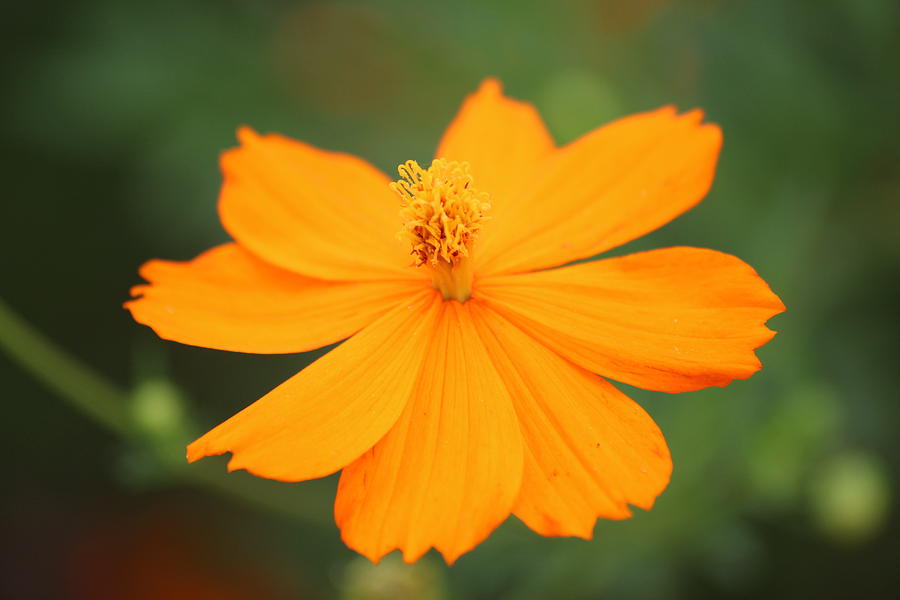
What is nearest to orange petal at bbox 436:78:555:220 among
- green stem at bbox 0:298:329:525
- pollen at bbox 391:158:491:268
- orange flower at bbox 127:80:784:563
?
orange flower at bbox 127:80:784:563

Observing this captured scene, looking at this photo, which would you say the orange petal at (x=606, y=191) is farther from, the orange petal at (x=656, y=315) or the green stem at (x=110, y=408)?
the green stem at (x=110, y=408)

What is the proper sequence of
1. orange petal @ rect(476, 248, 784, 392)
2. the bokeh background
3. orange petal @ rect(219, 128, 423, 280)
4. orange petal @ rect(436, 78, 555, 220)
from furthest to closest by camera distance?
the bokeh background < orange petal @ rect(436, 78, 555, 220) < orange petal @ rect(219, 128, 423, 280) < orange petal @ rect(476, 248, 784, 392)

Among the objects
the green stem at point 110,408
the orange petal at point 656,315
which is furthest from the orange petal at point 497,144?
the green stem at point 110,408

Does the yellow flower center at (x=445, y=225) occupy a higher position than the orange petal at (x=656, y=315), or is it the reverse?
the yellow flower center at (x=445, y=225)

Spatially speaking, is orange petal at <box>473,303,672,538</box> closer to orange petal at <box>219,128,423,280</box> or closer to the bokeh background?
orange petal at <box>219,128,423,280</box>

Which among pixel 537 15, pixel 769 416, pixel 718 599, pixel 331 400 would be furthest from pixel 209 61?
pixel 718 599

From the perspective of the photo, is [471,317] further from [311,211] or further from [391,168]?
[391,168]
